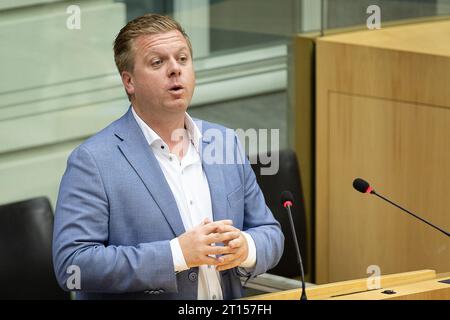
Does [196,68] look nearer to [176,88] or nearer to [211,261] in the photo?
[176,88]

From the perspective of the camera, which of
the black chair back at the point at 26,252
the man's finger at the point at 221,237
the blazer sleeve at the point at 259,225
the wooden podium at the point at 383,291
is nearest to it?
the man's finger at the point at 221,237

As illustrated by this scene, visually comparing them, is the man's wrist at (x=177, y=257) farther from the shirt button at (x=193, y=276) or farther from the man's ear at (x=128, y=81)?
the man's ear at (x=128, y=81)

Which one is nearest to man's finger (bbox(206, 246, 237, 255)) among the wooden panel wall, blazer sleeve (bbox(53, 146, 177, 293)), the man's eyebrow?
blazer sleeve (bbox(53, 146, 177, 293))

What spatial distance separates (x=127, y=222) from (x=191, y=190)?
21 centimetres

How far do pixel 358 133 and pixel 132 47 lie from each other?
192 cm

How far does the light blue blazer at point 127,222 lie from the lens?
268 cm

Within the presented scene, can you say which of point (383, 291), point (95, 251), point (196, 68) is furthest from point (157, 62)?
point (196, 68)

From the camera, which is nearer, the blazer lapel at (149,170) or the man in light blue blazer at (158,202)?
the man in light blue blazer at (158,202)

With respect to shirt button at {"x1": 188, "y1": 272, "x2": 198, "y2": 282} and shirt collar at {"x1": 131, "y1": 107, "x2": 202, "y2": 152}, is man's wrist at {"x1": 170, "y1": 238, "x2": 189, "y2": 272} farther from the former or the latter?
shirt collar at {"x1": 131, "y1": 107, "x2": 202, "y2": 152}

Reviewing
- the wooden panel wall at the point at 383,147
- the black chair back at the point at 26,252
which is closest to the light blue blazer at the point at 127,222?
the black chair back at the point at 26,252

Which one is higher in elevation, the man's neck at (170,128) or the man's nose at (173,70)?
the man's nose at (173,70)

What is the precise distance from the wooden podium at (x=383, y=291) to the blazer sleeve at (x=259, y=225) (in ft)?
0.33

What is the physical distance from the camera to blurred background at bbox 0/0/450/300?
4.05 meters
